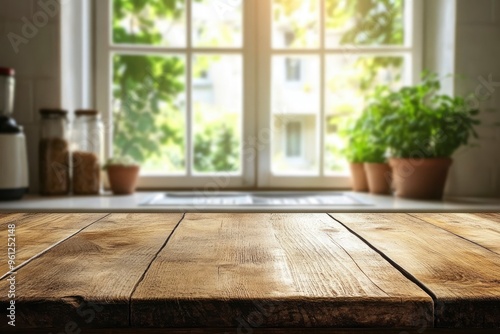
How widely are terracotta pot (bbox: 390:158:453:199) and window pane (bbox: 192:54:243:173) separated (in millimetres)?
683

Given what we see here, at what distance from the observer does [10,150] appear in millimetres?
1762

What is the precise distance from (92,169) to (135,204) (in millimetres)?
383

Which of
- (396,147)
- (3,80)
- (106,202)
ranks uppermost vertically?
(3,80)

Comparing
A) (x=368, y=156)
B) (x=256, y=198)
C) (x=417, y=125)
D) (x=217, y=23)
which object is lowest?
(x=256, y=198)

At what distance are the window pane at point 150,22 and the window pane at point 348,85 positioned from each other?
632 millimetres

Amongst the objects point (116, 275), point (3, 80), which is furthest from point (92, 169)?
point (116, 275)

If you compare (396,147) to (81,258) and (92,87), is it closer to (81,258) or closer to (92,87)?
(92,87)

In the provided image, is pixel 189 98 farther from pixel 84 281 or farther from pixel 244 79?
pixel 84 281

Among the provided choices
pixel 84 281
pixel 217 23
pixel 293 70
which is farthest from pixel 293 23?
pixel 84 281

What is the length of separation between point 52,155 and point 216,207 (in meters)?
0.69

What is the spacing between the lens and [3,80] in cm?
177

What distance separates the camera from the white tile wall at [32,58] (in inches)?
76.0

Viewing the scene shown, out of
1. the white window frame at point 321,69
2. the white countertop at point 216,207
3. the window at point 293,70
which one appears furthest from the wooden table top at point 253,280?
the window at point 293,70

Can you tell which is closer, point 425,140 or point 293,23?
point 425,140
